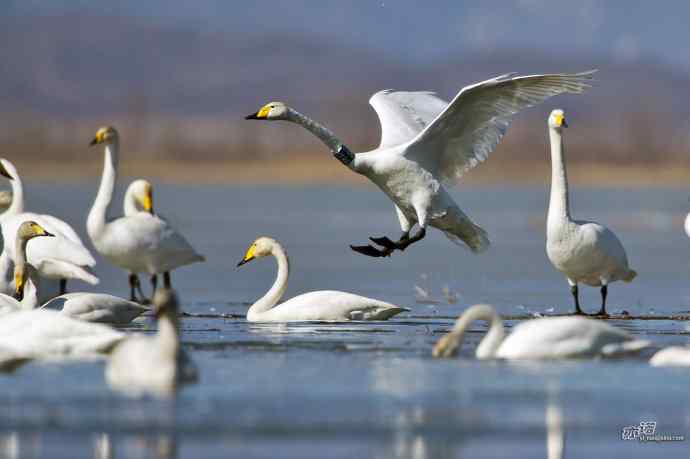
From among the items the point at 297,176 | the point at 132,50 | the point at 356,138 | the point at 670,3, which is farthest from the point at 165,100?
the point at 670,3

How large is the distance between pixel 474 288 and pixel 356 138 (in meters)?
86.9

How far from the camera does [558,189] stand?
13078 millimetres

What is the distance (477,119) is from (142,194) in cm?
354

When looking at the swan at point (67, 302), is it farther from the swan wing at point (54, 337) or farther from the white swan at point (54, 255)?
the swan wing at point (54, 337)

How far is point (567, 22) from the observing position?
188 metres

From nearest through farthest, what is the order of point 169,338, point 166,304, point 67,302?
1. point 169,338
2. point 166,304
3. point 67,302

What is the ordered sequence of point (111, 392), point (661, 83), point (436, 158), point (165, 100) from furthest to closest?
1. point (661, 83)
2. point (165, 100)
3. point (436, 158)
4. point (111, 392)

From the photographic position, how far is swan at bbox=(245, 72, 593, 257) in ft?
42.2

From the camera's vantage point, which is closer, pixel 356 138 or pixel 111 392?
pixel 111 392

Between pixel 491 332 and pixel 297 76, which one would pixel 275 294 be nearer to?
pixel 491 332

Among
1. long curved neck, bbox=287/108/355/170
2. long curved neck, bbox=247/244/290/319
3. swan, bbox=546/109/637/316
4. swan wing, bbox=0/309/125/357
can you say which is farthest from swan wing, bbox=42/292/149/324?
swan, bbox=546/109/637/316

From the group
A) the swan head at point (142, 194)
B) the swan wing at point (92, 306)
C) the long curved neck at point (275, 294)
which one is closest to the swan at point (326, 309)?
the long curved neck at point (275, 294)

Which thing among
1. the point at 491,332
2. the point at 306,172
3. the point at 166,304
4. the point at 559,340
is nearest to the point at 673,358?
the point at 559,340

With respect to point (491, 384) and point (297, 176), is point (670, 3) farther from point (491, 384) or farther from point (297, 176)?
point (491, 384)
